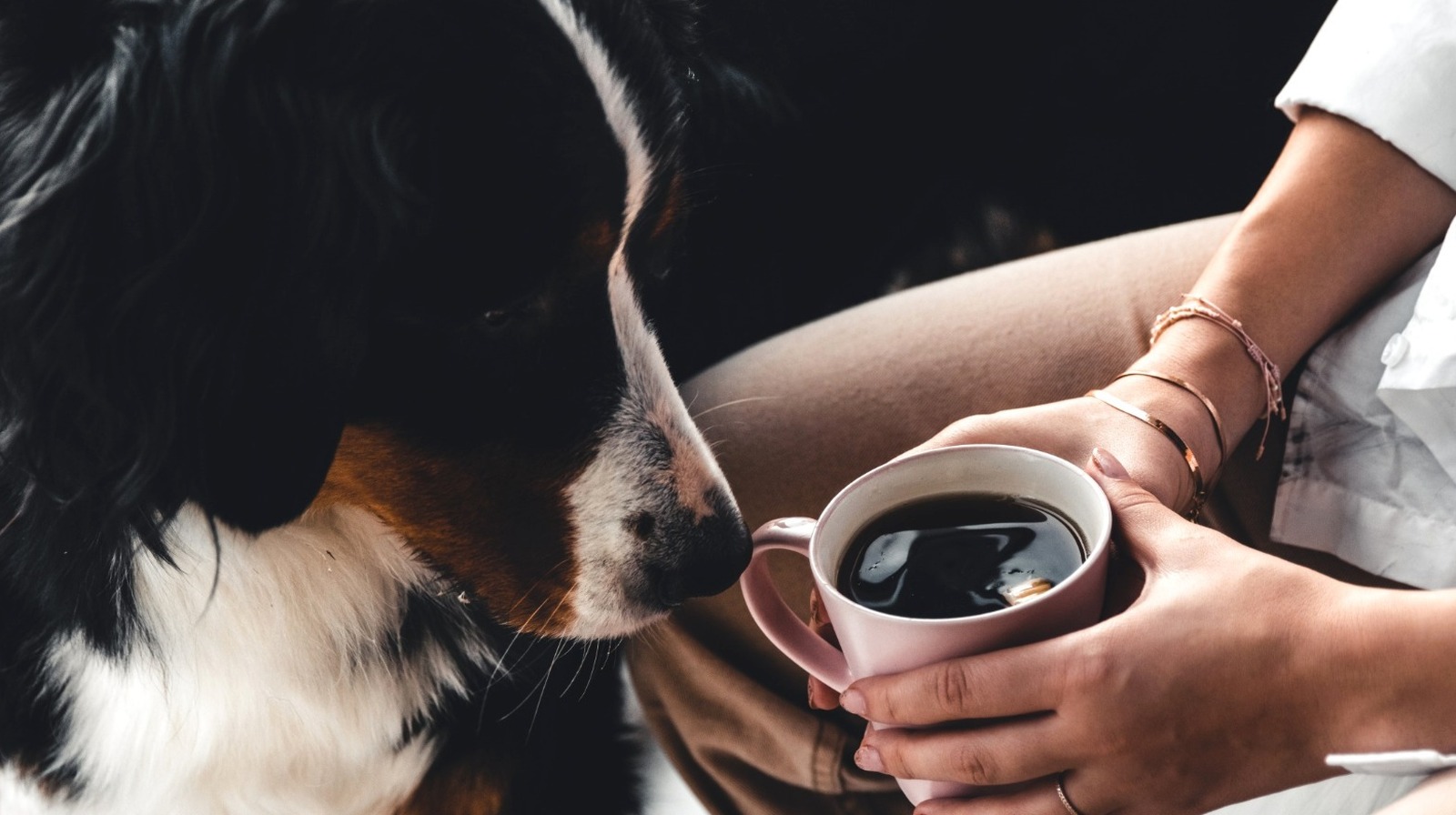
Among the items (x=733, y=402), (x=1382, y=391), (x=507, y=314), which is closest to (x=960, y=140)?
(x=733, y=402)

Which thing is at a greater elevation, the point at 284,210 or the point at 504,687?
the point at 284,210

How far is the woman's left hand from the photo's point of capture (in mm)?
566

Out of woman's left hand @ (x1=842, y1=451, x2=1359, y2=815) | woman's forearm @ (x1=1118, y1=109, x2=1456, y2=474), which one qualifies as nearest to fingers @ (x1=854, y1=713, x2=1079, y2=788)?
woman's left hand @ (x1=842, y1=451, x2=1359, y2=815)

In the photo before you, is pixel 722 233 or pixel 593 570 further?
pixel 722 233

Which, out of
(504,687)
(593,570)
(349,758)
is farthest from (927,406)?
(349,758)

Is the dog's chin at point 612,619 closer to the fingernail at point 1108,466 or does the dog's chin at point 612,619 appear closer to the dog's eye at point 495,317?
the dog's eye at point 495,317

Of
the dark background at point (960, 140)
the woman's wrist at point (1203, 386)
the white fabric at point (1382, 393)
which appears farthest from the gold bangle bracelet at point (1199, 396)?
the dark background at point (960, 140)

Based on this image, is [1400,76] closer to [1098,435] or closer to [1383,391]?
[1383,391]

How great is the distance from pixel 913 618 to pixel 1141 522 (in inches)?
5.4

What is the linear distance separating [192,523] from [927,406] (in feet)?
1.67

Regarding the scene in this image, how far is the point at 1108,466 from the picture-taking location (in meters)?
0.65

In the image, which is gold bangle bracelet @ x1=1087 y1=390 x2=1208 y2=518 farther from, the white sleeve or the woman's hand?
the white sleeve

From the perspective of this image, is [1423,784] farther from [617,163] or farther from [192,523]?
[192,523]

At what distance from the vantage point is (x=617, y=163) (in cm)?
79
